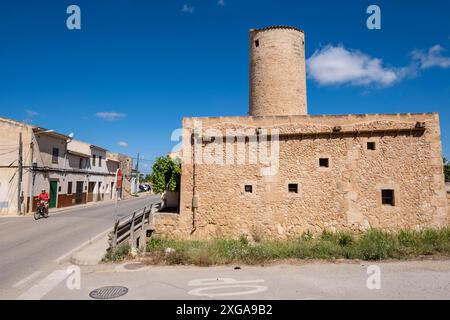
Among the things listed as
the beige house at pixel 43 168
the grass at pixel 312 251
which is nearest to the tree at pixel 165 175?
the grass at pixel 312 251

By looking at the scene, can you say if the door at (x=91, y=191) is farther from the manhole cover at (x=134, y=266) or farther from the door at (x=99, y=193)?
the manhole cover at (x=134, y=266)

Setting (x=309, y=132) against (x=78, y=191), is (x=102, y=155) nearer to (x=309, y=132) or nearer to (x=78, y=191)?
(x=78, y=191)

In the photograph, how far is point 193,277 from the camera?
6.77m

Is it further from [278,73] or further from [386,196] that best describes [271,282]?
[278,73]

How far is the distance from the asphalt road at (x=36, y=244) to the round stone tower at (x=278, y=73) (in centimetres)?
1010

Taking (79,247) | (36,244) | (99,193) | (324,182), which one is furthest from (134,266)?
Answer: (99,193)

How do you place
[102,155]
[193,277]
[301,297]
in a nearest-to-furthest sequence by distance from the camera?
[301,297] → [193,277] → [102,155]

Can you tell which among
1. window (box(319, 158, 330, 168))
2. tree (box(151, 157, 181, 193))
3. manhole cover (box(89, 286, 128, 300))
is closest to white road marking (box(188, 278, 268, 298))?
manhole cover (box(89, 286, 128, 300))

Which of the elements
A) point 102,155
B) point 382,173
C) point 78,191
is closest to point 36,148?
point 78,191

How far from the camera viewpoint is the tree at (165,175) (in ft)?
41.8
